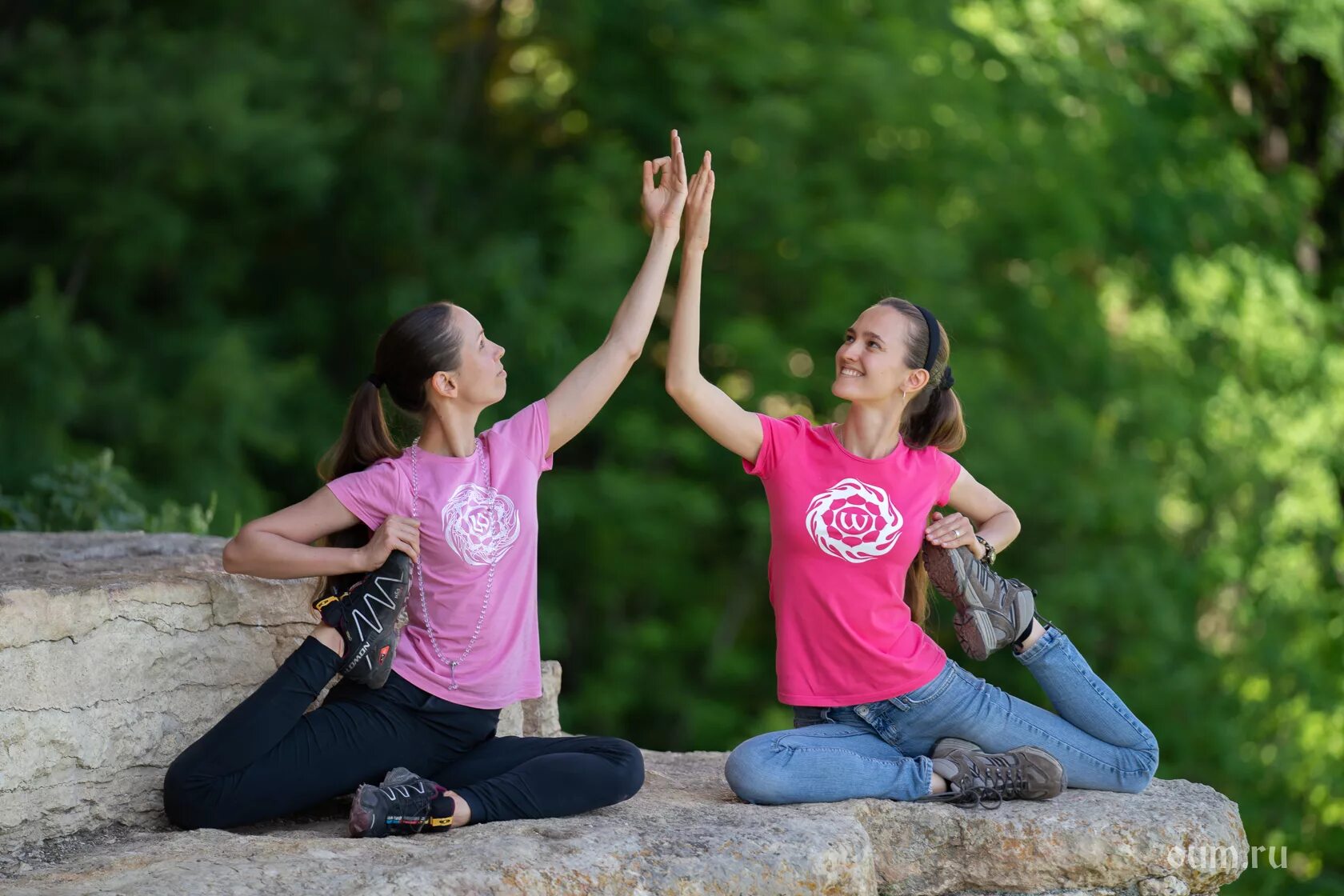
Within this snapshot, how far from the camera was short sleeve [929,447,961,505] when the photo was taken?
11.7 feet

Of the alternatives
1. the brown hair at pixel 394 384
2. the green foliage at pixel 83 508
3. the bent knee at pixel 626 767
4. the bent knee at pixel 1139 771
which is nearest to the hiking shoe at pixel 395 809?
the bent knee at pixel 626 767

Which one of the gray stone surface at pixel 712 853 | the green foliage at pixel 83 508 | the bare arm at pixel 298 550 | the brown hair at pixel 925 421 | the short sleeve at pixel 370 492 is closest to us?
the gray stone surface at pixel 712 853

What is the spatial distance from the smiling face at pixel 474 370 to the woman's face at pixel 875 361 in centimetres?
78

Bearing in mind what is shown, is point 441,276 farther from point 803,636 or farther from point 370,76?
point 803,636

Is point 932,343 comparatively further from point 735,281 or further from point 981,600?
point 735,281

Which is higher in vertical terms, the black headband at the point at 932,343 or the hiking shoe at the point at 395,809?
the black headband at the point at 932,343

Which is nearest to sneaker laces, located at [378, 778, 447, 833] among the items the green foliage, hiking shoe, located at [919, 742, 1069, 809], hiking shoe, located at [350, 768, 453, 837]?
hiking shoe, located at [350, 768, 453, 837]

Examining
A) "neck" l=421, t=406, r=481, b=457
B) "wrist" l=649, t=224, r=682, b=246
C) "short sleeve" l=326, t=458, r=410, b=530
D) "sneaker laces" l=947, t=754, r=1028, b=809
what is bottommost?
"sneaker laces" l=947, t=754, r=1028, b=809

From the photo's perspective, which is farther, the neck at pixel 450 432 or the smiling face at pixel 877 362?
the smiling face at pixel 877 362

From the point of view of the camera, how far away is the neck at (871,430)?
352cm

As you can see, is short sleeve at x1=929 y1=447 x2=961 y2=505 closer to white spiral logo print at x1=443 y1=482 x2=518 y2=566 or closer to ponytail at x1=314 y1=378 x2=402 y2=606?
white spiral logo print at x1=443 y1=482 x2=518 y2=566

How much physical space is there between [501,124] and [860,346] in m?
7.62

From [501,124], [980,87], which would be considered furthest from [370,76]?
[980,87]

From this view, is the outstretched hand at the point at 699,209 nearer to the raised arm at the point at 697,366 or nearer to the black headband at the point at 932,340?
the raised arm at the point at 697,366
